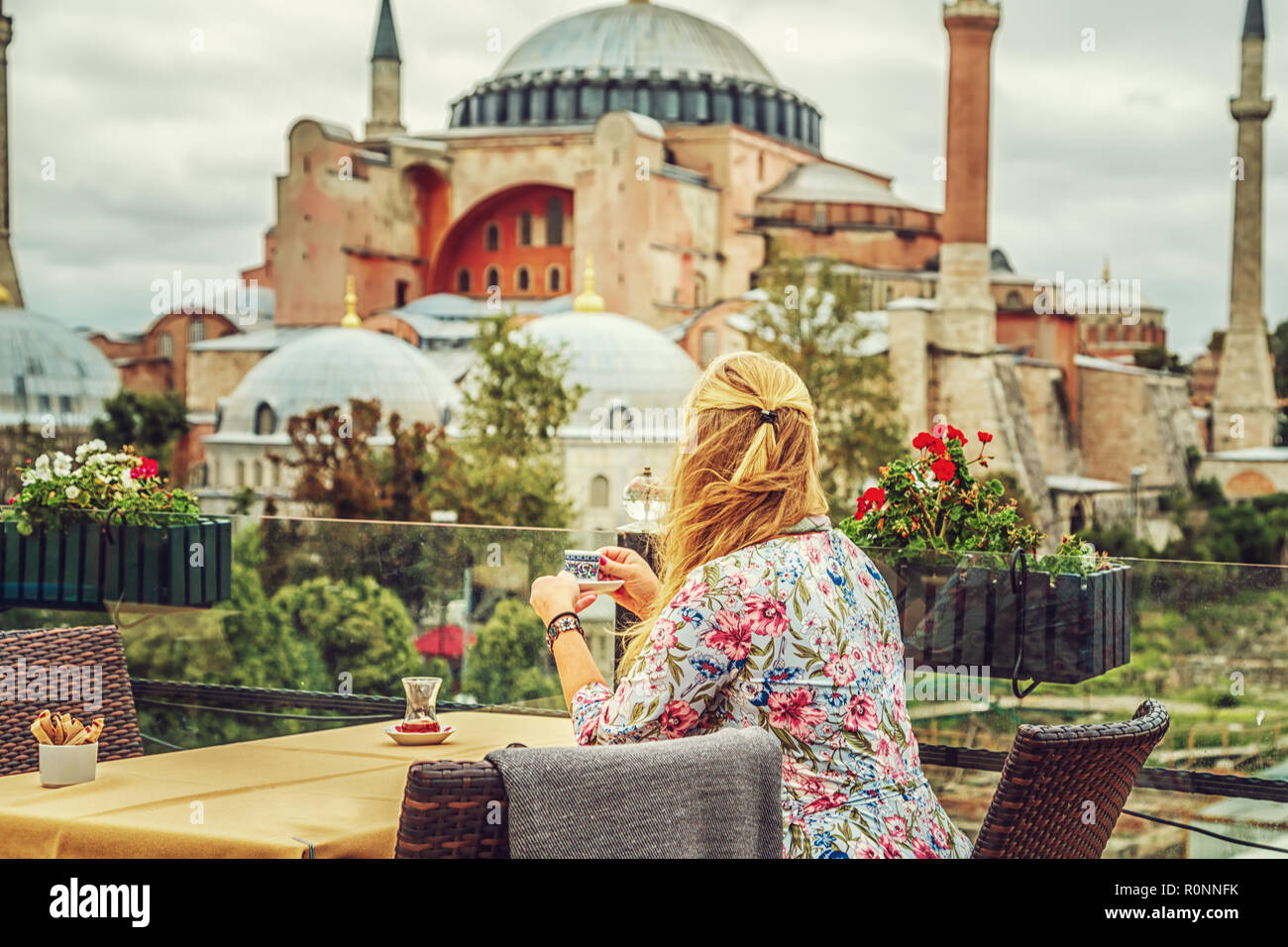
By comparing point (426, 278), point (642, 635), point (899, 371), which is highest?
point (426, 278)

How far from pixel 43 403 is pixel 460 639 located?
3194 centimetres

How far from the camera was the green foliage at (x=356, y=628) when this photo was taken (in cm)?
466

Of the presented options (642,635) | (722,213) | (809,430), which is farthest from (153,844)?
(722,213)

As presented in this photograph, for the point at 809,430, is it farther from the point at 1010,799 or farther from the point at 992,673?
the point at 992,673

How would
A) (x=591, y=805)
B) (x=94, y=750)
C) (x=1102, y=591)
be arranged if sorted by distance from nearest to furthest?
(x=591, y=805), (x=94, y=750), (x=1102, y=591)

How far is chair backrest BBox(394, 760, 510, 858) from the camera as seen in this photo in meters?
1.68

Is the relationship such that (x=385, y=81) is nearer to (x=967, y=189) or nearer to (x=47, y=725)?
(x=967, y=189)

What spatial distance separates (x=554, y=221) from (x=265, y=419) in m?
10.2

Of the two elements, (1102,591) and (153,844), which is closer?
(153,844)

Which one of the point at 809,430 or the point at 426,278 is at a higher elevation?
the point at 426,278

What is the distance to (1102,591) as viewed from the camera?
361 cm

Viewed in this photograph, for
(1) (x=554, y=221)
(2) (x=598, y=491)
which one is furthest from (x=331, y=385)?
(1) (x=554, y=221)

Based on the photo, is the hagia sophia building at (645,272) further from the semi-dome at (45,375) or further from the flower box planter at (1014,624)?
the flower box planter at (1014,624)

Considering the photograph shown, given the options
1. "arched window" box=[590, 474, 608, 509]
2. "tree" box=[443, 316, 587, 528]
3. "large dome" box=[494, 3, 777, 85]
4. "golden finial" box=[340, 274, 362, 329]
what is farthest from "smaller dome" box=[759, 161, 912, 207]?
"arched window" box=[590, 474, 608, 509]
